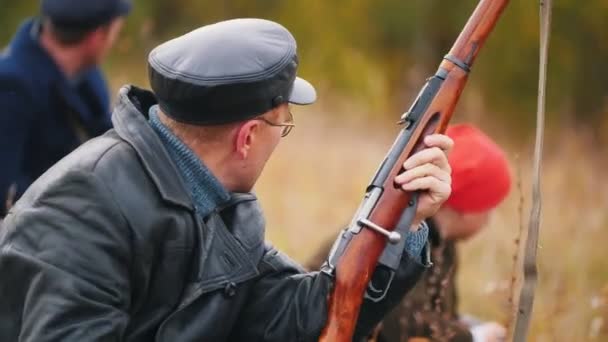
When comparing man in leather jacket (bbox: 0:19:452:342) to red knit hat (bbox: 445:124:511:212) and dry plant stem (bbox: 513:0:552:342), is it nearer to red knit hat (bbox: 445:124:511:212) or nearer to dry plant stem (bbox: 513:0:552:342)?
dry plant stem (bbox: 513:0:552:342)

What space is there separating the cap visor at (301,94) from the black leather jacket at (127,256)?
11.8 inches

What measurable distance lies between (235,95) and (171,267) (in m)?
0.46

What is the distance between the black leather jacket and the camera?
2.70m

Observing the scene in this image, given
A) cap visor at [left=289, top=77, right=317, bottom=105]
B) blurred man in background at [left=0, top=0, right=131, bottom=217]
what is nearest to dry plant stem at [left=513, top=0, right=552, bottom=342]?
cap visor at [left=289, top=77, right=317, bottom=105]

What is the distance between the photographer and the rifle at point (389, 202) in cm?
300

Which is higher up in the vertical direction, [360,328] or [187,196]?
[187,196]

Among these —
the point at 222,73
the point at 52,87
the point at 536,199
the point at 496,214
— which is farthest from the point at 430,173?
the point at 496,214

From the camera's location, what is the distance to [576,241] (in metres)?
7.36

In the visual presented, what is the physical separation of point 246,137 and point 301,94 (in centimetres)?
21

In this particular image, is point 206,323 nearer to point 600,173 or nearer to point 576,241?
point 576,241

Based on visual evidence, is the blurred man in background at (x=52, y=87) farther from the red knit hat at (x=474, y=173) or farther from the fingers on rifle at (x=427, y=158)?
the fingers on rifle at (x=427, y=158)

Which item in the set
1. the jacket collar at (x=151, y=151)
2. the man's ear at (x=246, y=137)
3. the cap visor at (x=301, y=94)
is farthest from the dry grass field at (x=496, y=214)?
the jacket collar at (x=151, y=151)

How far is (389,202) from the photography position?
9.86 feet

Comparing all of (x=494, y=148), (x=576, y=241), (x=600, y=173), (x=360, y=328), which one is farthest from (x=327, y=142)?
(x=360, y=328)
